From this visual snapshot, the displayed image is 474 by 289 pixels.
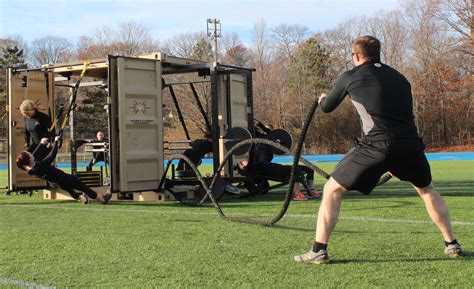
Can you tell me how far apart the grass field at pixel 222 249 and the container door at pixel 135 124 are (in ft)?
3.66

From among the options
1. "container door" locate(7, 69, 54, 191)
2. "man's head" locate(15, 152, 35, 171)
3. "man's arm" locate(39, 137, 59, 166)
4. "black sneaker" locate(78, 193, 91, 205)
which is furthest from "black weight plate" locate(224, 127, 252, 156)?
"container door" locate(7, 69, 54, 191)

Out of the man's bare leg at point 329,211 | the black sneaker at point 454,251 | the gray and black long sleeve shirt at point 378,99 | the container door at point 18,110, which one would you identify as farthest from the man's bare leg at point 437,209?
the container door at point 18,110

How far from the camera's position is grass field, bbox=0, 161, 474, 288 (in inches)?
181

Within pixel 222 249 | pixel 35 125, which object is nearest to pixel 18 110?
pixel 35 125

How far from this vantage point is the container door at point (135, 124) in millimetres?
10516

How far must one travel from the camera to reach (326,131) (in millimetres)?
56875

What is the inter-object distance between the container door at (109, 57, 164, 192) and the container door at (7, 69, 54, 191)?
2.69m

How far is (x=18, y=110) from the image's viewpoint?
486 inches

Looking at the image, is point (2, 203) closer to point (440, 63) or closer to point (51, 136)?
point (51, 136)

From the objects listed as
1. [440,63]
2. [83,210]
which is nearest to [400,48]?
[440,63]

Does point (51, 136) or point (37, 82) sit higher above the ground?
point (37, 82)

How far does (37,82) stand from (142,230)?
638 cm

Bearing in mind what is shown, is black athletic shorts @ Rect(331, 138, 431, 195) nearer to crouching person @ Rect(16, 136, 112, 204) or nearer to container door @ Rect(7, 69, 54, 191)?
crouching person @ Rect(16, 136, 112, 204)

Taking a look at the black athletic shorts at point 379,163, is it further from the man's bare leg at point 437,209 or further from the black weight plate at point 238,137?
the black weight plate at point 238,137
